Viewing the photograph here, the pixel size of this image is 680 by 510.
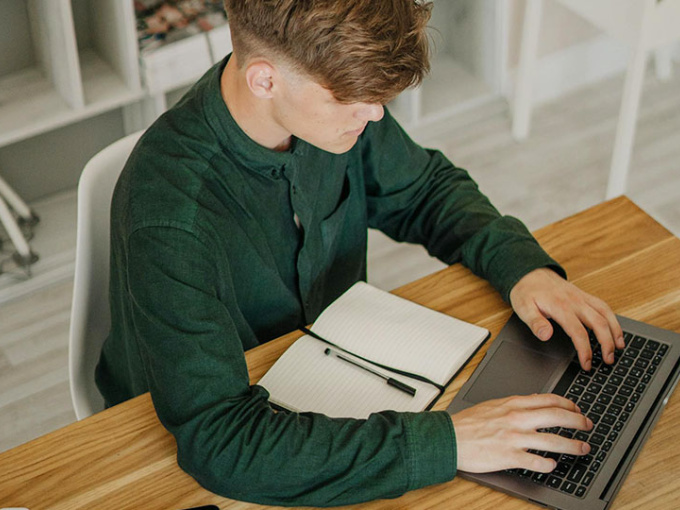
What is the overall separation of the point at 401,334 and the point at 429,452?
209mm

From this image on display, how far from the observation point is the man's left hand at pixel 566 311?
122cm

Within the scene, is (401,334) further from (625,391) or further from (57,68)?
(57,68)

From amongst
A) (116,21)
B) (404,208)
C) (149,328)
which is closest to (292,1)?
(149,328)

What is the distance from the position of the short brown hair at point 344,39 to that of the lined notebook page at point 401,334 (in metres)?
0.30

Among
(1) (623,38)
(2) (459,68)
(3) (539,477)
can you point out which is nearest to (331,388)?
(3) (539,477)

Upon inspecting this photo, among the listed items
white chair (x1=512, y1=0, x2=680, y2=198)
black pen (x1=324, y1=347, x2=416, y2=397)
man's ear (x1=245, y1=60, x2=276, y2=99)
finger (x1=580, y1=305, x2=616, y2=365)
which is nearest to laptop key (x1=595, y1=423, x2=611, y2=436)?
finger (x1=580, y1=305, x2=616, y2=365)

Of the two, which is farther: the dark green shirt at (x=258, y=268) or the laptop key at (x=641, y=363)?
the laptop key at (x=641, y=363)

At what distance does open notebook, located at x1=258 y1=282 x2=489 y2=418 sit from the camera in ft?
3.87

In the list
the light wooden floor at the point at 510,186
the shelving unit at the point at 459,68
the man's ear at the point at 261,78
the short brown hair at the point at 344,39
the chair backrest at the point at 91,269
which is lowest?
the light wooden floor at the point at 510,186

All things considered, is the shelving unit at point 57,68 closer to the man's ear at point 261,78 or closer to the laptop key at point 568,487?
the man's ear at point 261,78

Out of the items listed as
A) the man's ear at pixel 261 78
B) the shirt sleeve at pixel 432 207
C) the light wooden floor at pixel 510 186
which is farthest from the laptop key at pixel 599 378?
the light wooden floor at pixel 510 186

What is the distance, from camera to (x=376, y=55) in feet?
3.59

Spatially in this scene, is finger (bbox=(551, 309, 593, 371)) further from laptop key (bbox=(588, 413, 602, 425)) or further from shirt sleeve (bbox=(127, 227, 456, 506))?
shirt sleeve (bbox=(127, 227, 456, 506))

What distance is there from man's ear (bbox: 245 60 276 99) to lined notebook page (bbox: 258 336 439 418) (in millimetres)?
337
